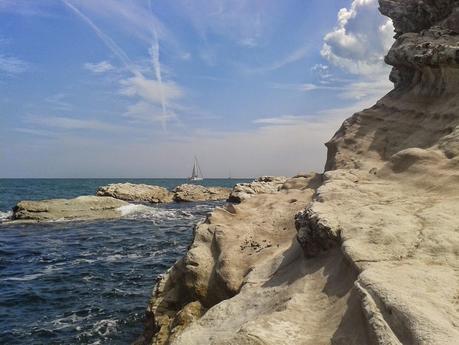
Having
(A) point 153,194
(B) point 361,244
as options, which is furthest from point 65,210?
(B) point 361,244

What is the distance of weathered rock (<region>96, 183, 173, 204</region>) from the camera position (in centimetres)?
6714

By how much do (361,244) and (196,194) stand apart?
6758 centimetres

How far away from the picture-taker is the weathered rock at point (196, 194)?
7119 cm

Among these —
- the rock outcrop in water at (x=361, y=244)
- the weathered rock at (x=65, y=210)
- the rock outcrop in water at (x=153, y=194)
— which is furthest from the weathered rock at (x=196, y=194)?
the rock outcrop in water at (x=361, y=244)

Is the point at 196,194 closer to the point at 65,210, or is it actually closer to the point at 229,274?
the point at 65,210

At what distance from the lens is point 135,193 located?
69312 mm

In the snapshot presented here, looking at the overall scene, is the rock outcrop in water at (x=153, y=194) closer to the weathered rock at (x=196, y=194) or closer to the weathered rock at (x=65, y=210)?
the weathered rock at (x=196, y=194)

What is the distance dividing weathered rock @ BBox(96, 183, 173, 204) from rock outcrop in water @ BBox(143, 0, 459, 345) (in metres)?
55.4

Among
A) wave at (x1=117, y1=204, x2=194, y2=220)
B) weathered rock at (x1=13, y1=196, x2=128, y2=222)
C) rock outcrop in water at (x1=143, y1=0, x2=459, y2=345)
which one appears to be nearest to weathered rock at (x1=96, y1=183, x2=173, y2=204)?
wave at (x1=117, y1=204, x2=194, y2=220)

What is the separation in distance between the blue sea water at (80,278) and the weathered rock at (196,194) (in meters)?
34.3

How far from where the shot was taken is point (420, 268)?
6.00 m

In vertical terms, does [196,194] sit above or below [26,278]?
above

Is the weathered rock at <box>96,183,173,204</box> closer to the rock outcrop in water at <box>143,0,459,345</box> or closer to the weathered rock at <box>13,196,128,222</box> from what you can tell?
the weathered rock at <box>13,196,128,222</box>

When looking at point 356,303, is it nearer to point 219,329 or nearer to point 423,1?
point 219,329
